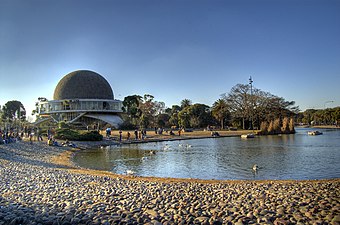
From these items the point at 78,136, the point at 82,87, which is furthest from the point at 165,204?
the point at 82,87

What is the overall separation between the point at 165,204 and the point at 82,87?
58985mm

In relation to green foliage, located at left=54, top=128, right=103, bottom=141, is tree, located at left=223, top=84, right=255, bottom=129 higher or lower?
higher

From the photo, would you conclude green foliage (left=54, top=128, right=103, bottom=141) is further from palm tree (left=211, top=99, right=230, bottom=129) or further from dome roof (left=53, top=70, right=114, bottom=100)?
dome roof (left=53, top=70, right=114, bottom=100)

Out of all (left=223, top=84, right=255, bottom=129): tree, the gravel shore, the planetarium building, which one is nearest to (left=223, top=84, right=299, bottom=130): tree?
(left=223, top=84, right=255, bottom=129): tree

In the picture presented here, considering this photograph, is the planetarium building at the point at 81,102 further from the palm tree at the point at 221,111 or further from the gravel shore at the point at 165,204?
the gravel shore at the point at 165,204

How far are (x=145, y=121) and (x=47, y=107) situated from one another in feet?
86.9

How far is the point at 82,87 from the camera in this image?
201 feet

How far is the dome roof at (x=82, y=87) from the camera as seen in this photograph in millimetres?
60938

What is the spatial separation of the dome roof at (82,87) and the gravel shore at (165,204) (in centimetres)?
5477

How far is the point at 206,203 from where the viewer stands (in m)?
5.96

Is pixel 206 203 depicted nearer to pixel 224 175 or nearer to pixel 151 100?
pixel 224 175

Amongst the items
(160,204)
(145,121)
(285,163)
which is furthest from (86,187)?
(145,121)

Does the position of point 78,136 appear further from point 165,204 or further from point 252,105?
point 252,105

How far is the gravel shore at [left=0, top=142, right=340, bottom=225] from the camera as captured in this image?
501 centimetres
